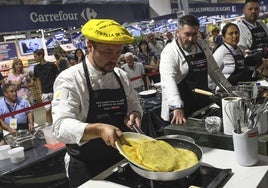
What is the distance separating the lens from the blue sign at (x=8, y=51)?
634 centimetres

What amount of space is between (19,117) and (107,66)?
2.76 meters

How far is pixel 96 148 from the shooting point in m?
1.46

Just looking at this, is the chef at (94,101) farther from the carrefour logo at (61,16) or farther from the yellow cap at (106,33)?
the carrefour logo at (61,16)

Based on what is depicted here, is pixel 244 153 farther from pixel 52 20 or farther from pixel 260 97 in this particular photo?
pixel 52 20

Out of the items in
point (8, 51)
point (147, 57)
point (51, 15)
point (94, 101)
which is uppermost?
point (51, 15)

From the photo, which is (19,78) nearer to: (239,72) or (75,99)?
(239,72)

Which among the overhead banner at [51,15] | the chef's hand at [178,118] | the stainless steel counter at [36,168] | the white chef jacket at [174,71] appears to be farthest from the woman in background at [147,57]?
the chef's hand at [178,118]

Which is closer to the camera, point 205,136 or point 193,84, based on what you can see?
point 205,136

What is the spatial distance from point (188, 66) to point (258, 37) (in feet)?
4.79

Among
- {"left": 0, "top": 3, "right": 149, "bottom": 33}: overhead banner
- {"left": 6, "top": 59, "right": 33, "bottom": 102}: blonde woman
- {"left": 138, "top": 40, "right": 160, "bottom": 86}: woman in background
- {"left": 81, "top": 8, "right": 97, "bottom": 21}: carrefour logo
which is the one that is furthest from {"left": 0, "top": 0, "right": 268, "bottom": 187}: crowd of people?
{"left": 6, "top": 59, "right": 33, "bottom": 102}: blonde woman

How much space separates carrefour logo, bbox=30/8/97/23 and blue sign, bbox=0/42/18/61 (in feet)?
12.7

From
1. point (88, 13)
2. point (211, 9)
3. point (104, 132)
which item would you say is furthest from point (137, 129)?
point (211, 9)

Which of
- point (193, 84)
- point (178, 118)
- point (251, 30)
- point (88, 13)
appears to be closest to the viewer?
point (178, 118)

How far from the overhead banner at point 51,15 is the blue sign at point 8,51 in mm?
3795
